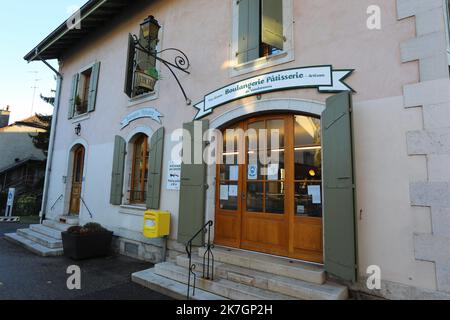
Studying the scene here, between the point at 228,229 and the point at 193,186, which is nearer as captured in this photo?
the point at 228,229

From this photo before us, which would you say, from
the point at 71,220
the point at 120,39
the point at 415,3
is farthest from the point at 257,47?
the point at 71,220

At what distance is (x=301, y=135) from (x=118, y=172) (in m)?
4.43

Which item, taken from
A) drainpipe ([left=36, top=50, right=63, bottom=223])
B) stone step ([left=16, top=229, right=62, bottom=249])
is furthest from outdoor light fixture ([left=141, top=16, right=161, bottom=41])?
drainpipe ([left=36, top=50, right=63, bottom=223])

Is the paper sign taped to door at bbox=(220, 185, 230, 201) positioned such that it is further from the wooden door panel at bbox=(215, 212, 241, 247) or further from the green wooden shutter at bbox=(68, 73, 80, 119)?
the green wooden shutter at bbox=(68, 73, 80, 119)

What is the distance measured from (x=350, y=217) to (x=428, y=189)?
0.86 m

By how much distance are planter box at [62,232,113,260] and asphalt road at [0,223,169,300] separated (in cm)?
18

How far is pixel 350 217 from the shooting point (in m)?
3.26

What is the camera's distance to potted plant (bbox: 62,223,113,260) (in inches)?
225

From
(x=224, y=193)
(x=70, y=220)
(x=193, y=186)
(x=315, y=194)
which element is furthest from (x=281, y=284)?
(x=70, y=220)

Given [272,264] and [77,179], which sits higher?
[77,179]

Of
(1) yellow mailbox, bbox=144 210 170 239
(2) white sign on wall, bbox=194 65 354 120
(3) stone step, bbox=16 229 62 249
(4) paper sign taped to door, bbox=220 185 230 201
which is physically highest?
(2) white sign on wall, bbox=194 65 354 120

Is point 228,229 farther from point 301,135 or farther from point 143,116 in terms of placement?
point 143,116

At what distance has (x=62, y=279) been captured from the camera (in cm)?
460

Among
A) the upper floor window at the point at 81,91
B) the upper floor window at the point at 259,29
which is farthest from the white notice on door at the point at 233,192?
the upper floor window at the point at 81,91
